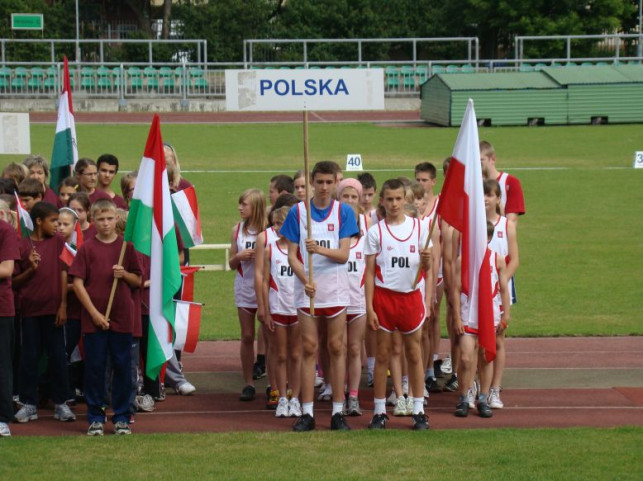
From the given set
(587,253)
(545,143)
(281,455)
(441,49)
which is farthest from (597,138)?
(281,455)

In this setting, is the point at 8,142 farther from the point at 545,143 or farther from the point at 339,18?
the point at 339,18

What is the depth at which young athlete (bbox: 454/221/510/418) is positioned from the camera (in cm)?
915

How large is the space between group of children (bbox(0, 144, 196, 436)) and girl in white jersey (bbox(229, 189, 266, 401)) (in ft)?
1.81

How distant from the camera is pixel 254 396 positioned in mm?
9953

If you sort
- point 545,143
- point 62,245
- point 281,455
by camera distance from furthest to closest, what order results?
1. point 545,143
2. point 62,245
3. point 281,455

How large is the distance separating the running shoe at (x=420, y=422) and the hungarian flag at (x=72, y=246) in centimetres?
290

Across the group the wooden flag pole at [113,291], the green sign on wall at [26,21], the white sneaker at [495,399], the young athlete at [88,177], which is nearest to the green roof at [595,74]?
the green sign on wall at [26,21]

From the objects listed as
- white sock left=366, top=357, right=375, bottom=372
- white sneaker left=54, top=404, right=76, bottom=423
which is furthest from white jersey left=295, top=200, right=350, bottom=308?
white sneaker left=54, top=404, right=76, bottom=423

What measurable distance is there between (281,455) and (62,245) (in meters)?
2.55

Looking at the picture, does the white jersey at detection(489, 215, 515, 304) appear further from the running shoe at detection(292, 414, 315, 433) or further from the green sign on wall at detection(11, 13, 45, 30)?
the green sign on wall at detection(11, 13, 45, 30)

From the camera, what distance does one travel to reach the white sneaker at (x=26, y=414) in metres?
9.09

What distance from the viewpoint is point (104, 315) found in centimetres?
866

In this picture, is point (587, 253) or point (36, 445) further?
point (587, 253)

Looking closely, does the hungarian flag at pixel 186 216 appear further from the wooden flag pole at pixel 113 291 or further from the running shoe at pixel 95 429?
the running shoe at pixel 95 429
